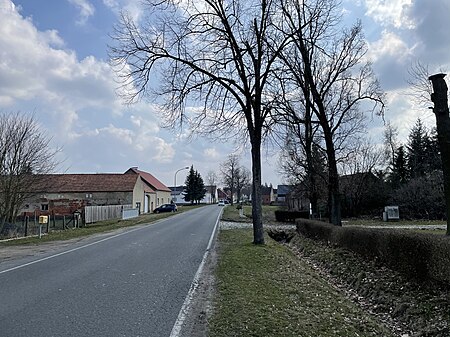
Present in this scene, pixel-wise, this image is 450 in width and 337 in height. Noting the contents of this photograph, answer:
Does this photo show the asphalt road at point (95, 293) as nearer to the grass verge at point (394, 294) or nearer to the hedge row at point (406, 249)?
the grass verge at point (394, 294)

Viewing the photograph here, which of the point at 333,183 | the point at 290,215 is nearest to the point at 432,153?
the point at 290,215

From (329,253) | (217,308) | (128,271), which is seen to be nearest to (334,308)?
(217,308)

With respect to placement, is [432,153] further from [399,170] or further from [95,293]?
[95,293]

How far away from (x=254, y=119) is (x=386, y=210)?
27.8 metres

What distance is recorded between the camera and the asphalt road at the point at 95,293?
578 cm

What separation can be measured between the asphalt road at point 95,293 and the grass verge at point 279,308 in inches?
32.7

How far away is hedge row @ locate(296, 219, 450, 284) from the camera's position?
7.52 m

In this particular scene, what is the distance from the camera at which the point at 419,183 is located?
4012 cm

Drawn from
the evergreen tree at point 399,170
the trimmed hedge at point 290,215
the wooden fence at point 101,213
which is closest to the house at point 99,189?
the wooden fence at point 101,213

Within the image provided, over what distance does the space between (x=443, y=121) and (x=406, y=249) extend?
144 inches

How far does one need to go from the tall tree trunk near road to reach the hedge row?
1635mm

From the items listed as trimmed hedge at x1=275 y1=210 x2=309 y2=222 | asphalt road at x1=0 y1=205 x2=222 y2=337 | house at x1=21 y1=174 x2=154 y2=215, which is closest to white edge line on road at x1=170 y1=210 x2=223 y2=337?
asphalt road at x1=0 y1=205 x2=222 y2=337

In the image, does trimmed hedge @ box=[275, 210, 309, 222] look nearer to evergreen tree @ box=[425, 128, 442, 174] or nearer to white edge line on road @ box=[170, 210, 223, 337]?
evergreen tree @ box=[425, 128, 442, 174]

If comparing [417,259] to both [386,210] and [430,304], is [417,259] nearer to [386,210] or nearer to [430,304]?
[430,304]
